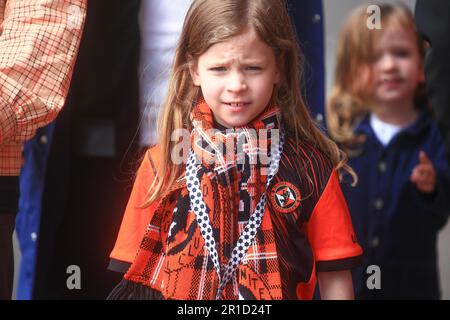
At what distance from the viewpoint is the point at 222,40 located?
2199 millimetres

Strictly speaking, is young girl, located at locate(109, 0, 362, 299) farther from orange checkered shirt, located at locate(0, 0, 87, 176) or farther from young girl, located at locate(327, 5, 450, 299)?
orange checkered shirt, located at locate(0, 0, 87, 176)

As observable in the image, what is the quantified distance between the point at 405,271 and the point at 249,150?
2.09 feet

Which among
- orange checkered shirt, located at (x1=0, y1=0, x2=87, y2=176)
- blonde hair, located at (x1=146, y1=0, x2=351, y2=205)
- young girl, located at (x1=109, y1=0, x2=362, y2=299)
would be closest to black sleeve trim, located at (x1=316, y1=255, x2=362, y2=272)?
young girl, located at (x1=109, y1=0, x2=362, y2=299)

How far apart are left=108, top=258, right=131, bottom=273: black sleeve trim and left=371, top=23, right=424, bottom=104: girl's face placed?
0.92m

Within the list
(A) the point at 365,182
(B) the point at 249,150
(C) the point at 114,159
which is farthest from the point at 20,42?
(A) the point at 365,182

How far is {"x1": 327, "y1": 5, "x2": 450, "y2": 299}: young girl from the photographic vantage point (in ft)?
7.82

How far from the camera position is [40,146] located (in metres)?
2.55

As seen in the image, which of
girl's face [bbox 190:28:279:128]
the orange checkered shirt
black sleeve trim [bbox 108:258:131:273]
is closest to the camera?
the orange checkered shirt

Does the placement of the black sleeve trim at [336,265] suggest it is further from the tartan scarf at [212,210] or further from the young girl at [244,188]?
the tartan scarf at [212,210]

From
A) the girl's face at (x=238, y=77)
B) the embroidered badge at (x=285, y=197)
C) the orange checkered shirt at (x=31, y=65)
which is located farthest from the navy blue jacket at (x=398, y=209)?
the orange checkered shirt at (x=31, y=65)

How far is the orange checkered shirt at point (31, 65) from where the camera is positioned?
6.71ft

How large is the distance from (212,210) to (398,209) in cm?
60

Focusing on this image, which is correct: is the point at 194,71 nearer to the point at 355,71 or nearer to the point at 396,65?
the point at 355,71

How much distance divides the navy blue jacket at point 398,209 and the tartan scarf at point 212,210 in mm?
327
